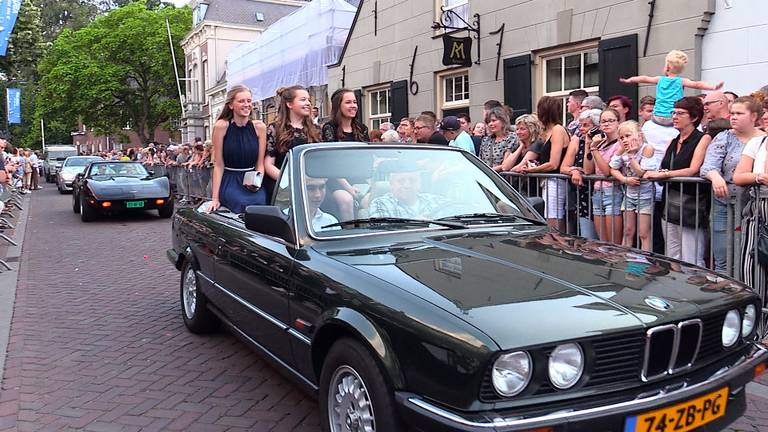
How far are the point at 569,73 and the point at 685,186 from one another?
21.7ft

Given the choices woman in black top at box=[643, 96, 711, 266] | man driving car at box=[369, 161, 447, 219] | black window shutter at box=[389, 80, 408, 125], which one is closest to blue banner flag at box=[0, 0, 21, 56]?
black window shutter at box=[389, 80, 408, 125]

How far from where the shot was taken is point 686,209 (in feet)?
15.6

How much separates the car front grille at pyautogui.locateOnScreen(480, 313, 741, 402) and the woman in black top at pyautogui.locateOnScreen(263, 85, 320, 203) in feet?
11.4

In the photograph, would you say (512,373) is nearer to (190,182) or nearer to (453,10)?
(453,10)

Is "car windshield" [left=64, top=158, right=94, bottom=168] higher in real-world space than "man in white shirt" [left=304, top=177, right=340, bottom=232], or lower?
higher

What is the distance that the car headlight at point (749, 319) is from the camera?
9.36 feet

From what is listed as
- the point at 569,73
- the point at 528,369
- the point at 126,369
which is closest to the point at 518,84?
the point at 569,73

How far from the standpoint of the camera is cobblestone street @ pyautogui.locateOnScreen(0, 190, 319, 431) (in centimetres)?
372

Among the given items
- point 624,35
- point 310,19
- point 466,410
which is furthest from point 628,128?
point 310,19

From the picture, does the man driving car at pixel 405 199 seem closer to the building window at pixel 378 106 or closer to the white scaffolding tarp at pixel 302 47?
the building window at pixel 378 106

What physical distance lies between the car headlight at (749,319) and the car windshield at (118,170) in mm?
14430

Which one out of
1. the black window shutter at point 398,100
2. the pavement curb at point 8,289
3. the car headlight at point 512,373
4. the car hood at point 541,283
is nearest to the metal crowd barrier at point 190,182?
the pavement curb at point 8,289

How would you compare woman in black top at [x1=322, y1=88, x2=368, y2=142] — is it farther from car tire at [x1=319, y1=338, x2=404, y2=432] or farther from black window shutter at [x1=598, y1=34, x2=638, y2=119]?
black window shutter at [x1=598, y1=34, x2=638, y2=119]

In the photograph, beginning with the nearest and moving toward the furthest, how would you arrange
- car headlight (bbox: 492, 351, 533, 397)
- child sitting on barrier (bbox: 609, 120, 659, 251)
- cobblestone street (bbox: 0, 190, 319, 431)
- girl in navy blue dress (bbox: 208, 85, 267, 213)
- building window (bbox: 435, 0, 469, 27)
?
car headlight (bbox: 492, 351, 533, 397) < cobblestone street (bbox: 0, 190, 319, 431) < child sitting on barrier (bbox: 609, 120, 659, 251) < girl in navy blue dress (bbox: 208, 85, 267, 213) < building window (bbox: 435, 0, 469, 27)
